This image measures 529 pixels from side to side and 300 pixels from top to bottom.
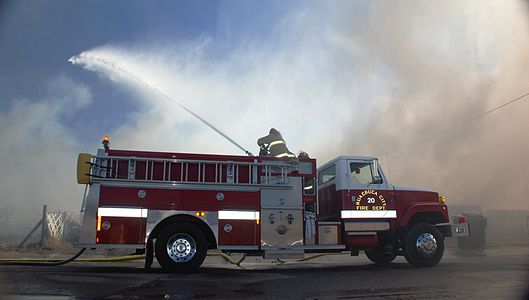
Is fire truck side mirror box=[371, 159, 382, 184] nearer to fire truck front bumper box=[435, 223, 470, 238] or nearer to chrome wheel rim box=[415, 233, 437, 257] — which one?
chrome wheel rim box=[415, 233, 437, 257]

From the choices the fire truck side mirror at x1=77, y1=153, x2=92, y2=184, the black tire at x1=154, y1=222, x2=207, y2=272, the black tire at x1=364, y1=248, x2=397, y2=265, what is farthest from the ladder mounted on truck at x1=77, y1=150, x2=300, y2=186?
the black tire at x1=364, y1=248, x2=397, y2=265

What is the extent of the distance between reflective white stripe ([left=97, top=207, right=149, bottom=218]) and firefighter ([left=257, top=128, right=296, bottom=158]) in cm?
285

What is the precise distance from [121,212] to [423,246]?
6.14 meters

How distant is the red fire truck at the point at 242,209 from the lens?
7.57m

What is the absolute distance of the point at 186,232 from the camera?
768 cm

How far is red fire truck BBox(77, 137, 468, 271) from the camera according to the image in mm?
7574

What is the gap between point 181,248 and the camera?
25.0 ft

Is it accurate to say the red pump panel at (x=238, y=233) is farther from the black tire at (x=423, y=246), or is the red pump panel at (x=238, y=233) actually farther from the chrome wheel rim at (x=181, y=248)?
the black tire at (x=423, y=246)

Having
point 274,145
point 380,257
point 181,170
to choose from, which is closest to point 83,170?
point 181,170

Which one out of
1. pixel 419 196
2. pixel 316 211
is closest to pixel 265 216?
pixel 316 211

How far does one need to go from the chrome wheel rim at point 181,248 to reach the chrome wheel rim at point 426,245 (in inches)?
185

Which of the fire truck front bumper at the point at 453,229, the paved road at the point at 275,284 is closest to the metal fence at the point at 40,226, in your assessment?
the paved road at the point at 275,284

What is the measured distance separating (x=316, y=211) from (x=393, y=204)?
6.09 feet

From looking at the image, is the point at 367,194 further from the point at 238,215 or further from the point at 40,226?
the point at 40,226
